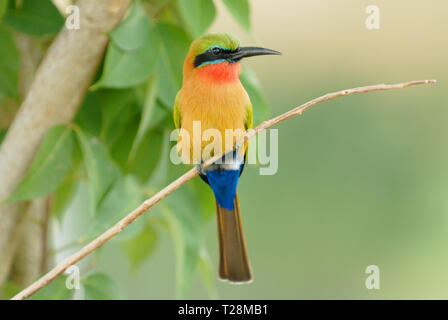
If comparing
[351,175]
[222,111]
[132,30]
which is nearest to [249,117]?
[222,111]

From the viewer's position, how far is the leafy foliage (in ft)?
2.54

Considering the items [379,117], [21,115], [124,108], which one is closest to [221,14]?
[124,108]

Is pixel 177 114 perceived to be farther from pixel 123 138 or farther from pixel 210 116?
pixel 123 138

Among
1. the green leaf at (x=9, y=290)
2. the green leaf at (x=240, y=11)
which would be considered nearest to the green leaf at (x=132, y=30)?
the green leaf at (x=240, y=11)

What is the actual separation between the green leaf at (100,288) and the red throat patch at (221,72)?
1.33 feet

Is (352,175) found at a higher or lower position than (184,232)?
higher

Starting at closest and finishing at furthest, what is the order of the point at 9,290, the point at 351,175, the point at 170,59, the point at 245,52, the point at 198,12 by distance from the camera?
the point at 245,52, the point at 198,12, the point at 170,59, the point at 9,290, the point at 351,175

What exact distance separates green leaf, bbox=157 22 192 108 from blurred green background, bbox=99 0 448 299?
3.43ft

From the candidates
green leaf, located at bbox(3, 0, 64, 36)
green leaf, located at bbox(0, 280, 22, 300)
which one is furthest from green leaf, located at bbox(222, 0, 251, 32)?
green leaf, located at bbox(0, 280, 22, 300)

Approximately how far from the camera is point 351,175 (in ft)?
8.22

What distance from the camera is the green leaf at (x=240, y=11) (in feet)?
2.35

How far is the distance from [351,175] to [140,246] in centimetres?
154

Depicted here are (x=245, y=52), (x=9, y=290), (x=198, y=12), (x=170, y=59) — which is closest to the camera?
(x=245, y=52)

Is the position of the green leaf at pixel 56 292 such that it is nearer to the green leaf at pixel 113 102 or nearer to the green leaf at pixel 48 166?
the green leaf at pixel 48 166
